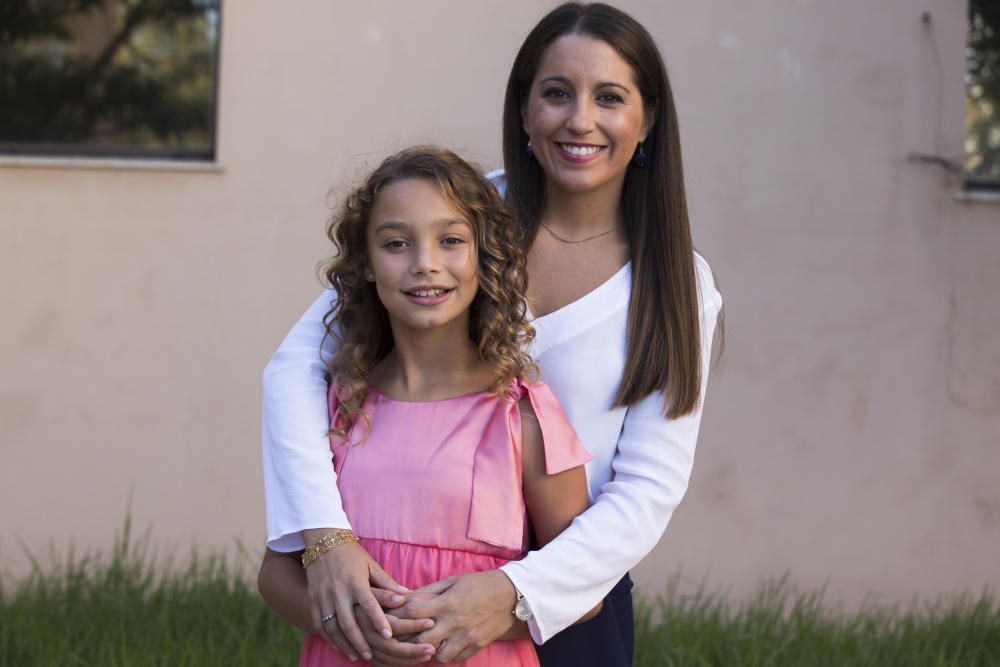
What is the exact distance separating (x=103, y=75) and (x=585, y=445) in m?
3.14

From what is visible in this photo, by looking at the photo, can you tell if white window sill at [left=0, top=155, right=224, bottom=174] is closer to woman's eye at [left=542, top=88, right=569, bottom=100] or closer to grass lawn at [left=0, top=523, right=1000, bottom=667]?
grass lawn at [left=0, top=523, right=1000, bottom=667]

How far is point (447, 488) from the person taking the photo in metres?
2.00

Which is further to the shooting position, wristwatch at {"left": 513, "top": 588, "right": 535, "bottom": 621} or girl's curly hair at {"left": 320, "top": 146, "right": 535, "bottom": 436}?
girl's curly hair at {"left": 320, "top": 146, "right": 535, "bottom": 436}

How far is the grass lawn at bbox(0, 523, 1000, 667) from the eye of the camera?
3732 millimetres

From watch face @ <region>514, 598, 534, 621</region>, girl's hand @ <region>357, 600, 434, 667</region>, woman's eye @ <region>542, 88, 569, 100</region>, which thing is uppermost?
woman's eye @ <region>542, 88, 569, 100</region>

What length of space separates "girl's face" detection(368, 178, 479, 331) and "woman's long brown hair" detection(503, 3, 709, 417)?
29 centimetres

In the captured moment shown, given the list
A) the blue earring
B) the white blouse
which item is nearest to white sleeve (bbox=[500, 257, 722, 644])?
the white blouse

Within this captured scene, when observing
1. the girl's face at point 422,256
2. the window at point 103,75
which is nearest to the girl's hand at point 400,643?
the girl's face at point 422,256

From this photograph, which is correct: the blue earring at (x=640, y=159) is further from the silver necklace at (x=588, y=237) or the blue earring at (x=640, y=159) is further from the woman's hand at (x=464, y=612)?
the woman's hand at (x=464, y=612)

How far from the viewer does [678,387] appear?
2.13 meters

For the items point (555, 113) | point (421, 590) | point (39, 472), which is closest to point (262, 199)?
point (39, 472)

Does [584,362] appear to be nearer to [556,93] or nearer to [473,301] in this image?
[473,301]

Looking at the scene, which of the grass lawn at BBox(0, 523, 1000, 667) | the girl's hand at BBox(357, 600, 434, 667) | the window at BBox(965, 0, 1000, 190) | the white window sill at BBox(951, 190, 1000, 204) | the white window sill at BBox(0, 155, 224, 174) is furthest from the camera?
the window at BBox(965, 0, 1000, 190)

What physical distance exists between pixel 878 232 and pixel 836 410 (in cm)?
63
